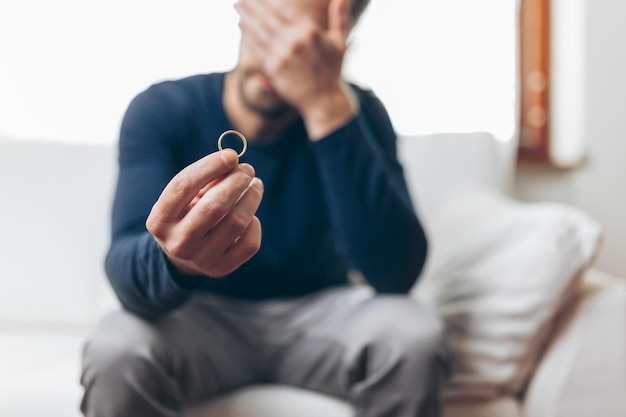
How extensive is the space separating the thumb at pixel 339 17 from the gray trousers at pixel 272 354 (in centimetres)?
34

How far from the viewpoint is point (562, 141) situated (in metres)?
1.48

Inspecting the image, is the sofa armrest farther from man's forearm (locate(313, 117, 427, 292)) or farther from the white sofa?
man's forearm (locate(313, 117, 427, 292))

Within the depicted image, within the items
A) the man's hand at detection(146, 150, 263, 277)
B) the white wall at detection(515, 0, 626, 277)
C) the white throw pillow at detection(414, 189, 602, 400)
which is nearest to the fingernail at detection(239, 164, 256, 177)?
the man's hand at detection(146, 150, 263, 277)

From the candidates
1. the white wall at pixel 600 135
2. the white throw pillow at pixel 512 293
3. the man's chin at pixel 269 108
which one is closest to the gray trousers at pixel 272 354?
the white throw pillow at pixel 512 293

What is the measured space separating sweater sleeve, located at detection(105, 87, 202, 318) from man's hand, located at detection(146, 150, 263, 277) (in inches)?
1.0

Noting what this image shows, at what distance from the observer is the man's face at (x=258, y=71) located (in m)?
0.40

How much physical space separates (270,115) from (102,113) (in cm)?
14

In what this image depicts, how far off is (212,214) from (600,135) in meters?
1.21

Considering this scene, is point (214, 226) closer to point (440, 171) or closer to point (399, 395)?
point (399, 395)

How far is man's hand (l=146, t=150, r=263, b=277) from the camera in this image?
34 centimetres

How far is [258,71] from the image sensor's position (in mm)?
424

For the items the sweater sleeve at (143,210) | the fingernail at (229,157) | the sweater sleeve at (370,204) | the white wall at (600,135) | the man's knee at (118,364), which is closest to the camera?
the fingernail at (229,157)

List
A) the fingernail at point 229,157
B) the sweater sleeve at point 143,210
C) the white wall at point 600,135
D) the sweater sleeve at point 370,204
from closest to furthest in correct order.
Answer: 1. the fingernail at point 229,157
2. the sweater sleeve at point 143,210
3. the sweater sleeve at point 370,204
4. the white wall at point 600,135

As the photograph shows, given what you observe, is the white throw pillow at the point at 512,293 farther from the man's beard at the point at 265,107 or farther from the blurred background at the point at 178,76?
the man's beard at the point at 265,107
